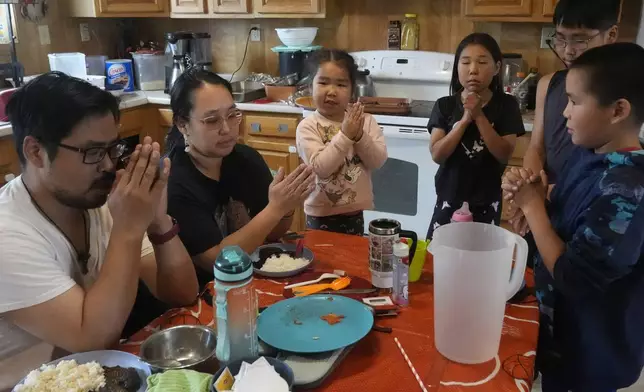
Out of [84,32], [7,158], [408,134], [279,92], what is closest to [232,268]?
[408,134]

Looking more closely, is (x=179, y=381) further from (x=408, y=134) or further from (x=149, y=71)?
(x=149, y=71)

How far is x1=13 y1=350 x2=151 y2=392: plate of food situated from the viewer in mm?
964

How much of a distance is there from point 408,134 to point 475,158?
86 cm

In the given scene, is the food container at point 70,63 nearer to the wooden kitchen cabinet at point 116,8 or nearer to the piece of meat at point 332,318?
the wooden kitchen cabinet at point 116,8

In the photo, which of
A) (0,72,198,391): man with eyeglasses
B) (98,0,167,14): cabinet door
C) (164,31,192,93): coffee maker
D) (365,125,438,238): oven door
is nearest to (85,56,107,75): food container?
(98,0,167,14): cabinet door

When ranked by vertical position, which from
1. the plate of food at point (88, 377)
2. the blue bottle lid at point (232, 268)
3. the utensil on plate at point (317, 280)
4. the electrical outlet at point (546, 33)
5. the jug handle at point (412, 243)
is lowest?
the utensil on plate at point (317, 280)

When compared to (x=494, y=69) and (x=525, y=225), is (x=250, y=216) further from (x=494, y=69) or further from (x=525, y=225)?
(x=494, y=69)

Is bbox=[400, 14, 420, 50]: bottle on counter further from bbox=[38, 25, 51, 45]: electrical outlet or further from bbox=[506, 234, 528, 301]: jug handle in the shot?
bbox=[506, 234, 528, 301]: jug handle

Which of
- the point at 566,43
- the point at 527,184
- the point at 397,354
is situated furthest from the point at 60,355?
the point at 566,43

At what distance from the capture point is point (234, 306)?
1042 millimetres

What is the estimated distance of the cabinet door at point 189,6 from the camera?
12.5ft

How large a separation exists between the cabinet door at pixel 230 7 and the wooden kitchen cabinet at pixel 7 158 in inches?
61.8

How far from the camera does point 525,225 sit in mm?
1491

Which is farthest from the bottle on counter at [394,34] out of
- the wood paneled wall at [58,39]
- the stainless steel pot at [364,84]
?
the wood paneled wall at [58,39]
